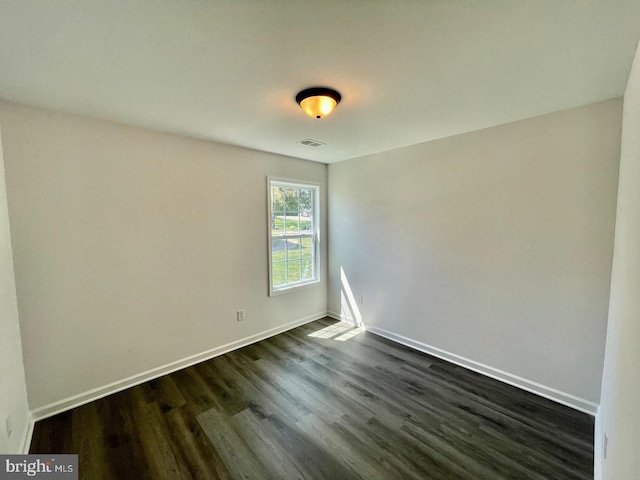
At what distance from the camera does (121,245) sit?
2316 mm

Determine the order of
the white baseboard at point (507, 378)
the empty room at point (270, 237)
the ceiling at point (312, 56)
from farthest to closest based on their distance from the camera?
the white baseboard at point (507, 378)
the empty room at point (270, 237)
the ceiling at point (312, 56)

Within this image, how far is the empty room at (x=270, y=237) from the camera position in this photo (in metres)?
1.23

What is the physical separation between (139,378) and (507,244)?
3651mm

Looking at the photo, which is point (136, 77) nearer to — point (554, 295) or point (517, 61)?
point (517, 61)

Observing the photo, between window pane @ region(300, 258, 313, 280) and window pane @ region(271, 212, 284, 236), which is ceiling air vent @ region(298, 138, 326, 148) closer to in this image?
window pane @ region(271, 212, 284, 236)

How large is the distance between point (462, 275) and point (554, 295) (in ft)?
2.35

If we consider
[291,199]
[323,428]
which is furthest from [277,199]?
[323,428]

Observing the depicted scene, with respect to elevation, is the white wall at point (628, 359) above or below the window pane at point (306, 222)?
below

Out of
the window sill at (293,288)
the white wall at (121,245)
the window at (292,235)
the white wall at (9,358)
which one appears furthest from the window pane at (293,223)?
the white wall at (9,358)

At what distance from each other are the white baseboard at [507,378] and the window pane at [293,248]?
5.40ft

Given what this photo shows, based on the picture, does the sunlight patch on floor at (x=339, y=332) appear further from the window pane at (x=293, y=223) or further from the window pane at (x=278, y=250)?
the window pane at (x=293, y=223)

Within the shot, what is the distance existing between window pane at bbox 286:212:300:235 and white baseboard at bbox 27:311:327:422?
1.33 metres

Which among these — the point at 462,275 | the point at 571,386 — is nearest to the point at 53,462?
the point at 462,275

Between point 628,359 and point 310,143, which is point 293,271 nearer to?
point 310,143
